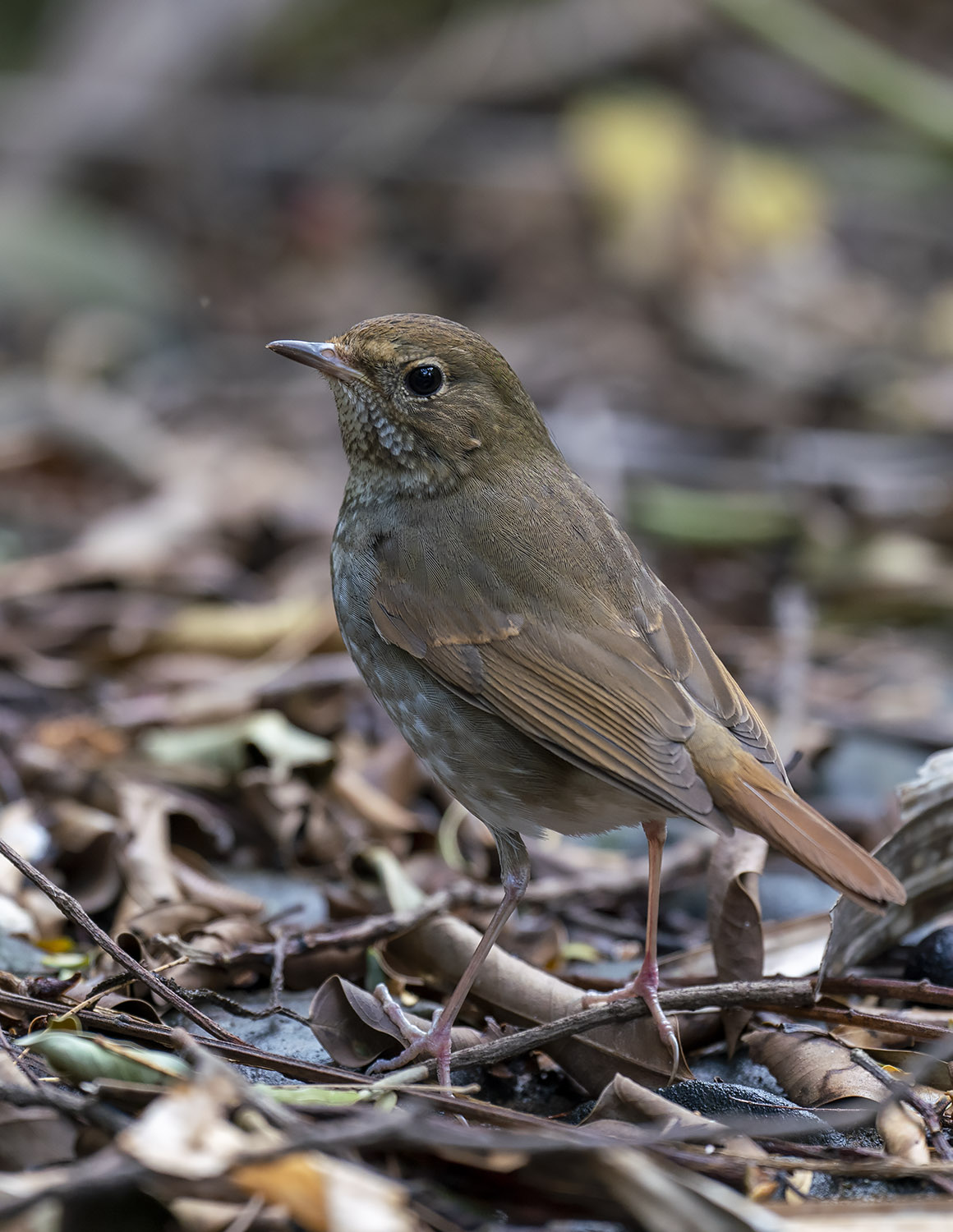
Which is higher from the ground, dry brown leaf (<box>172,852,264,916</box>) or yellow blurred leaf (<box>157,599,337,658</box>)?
yellow blurred leaf (<box>157,599,337,658</box>)

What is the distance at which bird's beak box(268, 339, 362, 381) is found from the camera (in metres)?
3.92

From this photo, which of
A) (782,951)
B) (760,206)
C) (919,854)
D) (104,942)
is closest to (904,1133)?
(919,854)

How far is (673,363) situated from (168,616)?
4.80 metres

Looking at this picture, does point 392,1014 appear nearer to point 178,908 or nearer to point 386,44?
point 178,908

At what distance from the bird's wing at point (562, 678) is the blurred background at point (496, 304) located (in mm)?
1325

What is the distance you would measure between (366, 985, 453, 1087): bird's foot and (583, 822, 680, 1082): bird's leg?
1.34 ft

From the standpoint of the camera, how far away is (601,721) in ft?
11.2

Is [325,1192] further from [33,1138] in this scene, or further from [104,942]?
[104,942]

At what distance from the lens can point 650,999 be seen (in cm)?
324

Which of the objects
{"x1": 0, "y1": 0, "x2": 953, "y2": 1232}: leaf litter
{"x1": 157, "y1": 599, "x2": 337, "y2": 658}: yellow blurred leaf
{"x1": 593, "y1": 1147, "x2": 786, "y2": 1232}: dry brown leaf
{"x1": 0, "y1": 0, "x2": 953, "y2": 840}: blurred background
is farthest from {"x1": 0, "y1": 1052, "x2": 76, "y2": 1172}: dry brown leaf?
{"x1": 157, "y1": 599, "x2": 337, "y2": 658}: yellow blurred leaf

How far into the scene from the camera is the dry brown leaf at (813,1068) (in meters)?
3.06

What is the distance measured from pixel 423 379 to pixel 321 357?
0.90 feet

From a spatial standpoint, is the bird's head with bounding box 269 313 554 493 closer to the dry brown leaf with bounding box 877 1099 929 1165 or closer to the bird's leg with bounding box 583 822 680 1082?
the bird's leg with bounding box 583 822 680 1082

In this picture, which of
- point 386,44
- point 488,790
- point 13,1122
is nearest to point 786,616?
point 488,790
